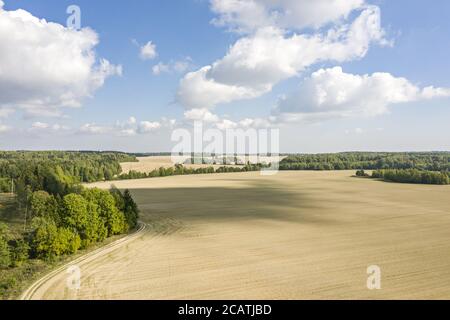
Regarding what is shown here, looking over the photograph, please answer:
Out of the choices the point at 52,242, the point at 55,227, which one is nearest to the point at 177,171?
the point at 55,227

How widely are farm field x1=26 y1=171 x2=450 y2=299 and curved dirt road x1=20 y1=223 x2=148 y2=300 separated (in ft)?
0.87

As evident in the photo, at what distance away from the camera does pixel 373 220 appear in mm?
48000

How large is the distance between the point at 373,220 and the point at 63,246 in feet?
132

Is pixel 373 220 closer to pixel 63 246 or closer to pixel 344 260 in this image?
pixel 344 260

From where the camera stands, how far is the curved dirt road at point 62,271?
2286cm

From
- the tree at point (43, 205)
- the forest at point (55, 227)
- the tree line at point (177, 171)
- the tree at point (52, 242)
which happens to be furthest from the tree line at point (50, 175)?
the tree at point (52, 242)

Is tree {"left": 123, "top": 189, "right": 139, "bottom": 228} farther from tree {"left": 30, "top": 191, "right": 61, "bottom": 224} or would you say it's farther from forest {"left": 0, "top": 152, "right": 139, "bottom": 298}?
tree {"left": 30, "top": 191, "right": 61, "bottom": 224}

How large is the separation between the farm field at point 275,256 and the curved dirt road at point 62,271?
0.27m

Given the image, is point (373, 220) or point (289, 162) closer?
point (373, 220)

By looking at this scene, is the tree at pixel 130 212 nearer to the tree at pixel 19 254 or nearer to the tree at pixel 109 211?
the tree at pixel 109 211

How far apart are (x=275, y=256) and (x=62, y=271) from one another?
18.4m

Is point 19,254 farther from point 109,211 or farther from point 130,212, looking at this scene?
point 130,212
